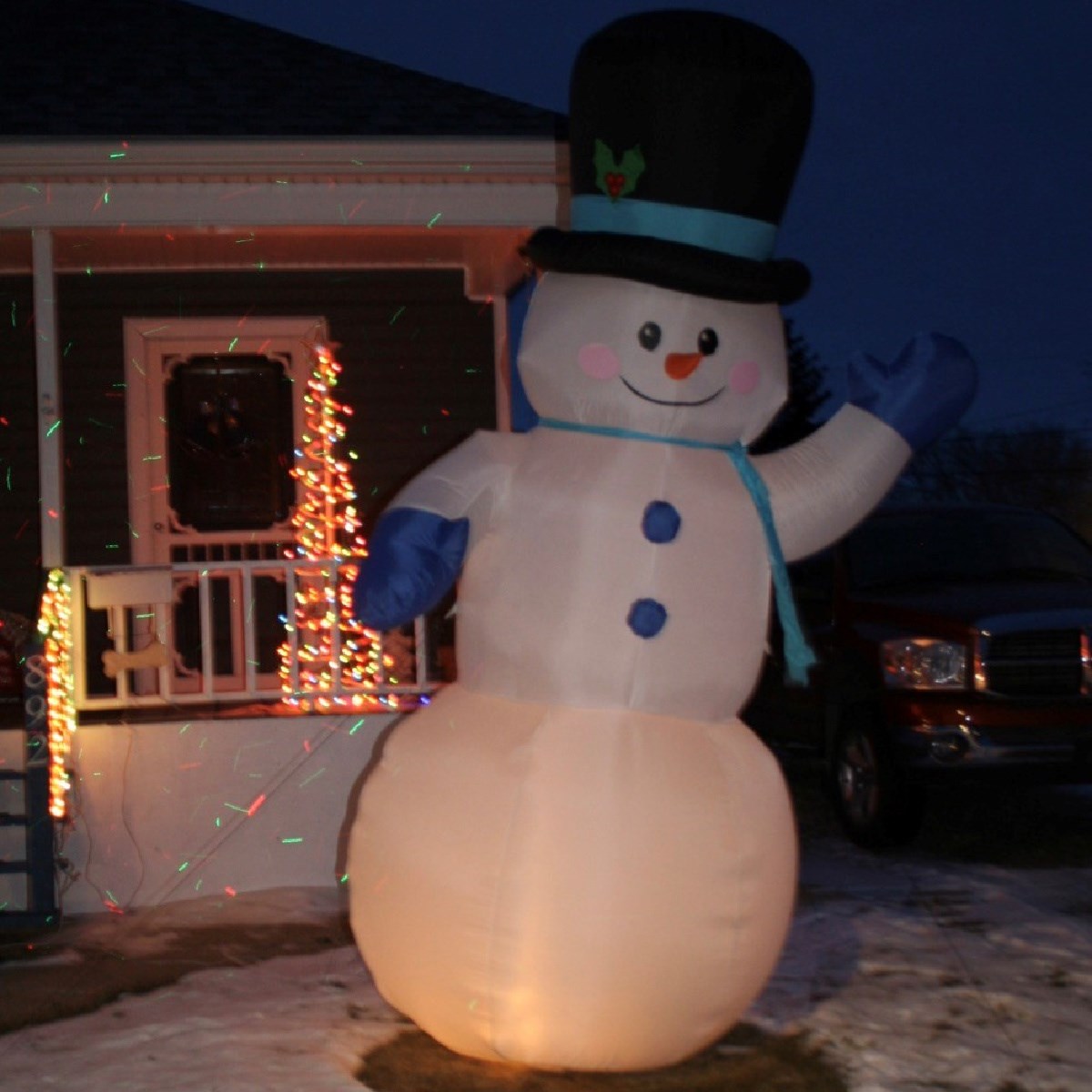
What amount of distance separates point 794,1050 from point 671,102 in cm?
287

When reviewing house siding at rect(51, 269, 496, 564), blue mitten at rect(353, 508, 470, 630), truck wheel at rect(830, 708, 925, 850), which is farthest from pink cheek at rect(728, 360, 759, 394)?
house siding at rect(51, 269, 496, 564)

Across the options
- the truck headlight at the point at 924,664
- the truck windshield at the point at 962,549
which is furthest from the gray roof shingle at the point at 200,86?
the truck headlight at the point at 924,664

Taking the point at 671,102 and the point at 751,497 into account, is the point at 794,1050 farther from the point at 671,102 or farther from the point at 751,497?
the point at 671,102

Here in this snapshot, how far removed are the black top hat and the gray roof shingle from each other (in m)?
3.42

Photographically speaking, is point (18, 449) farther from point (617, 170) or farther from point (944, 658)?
point (617, 170)

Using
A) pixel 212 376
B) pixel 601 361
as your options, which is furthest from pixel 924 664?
pixel 212 376

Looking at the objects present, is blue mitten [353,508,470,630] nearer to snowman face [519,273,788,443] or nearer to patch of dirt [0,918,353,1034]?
snowman face [519,273,788,443]

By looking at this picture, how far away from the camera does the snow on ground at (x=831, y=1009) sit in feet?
14.6

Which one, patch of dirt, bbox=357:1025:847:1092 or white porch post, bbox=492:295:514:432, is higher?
white porch post, bbox=492:295:514:432

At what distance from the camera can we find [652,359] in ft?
13.5

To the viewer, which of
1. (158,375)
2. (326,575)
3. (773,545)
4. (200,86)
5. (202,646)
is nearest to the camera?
(773,545)

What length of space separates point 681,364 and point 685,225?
383mm

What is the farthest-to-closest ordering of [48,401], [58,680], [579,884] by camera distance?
[48,401]
[58,680]
[579,884]

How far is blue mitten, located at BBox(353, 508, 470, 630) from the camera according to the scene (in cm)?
415
